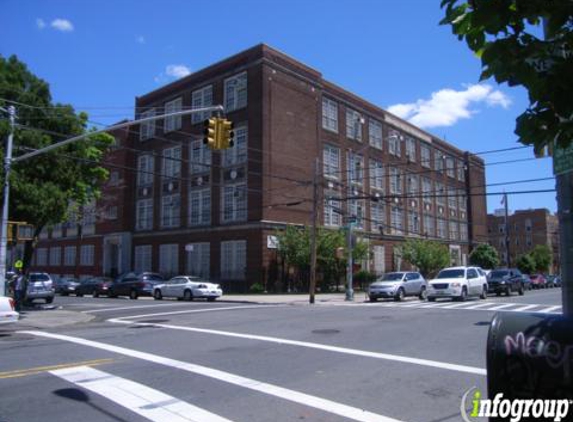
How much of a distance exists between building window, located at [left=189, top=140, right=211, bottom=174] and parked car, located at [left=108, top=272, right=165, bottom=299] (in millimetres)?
11956

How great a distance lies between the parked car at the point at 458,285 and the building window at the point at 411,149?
3185cm

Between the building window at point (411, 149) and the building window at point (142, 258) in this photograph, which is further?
the building window at point (411, 149)

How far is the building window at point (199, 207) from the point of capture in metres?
44.4

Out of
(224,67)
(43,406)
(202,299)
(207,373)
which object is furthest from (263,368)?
(224,67)

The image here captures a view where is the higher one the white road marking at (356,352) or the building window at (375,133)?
the building window at (375,133)

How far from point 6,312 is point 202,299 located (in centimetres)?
1809

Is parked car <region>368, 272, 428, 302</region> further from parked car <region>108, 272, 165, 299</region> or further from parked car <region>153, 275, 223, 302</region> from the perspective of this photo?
parked car <region>108, 272, 165, 299</region>

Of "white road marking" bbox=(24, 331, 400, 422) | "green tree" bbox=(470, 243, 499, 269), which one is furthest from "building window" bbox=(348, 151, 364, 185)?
"white road marking" bbox=(24, 331, 400, 422)

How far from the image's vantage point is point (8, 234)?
19266 mm

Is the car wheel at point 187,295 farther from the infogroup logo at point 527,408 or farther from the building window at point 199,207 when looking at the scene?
the infogroup logo at point 527,408

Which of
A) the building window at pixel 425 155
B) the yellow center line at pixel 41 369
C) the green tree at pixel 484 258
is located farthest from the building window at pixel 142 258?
the yellow center line at pixel 41 369

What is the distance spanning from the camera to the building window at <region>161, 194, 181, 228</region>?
47375mm

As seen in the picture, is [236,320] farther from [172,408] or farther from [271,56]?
[271,56]

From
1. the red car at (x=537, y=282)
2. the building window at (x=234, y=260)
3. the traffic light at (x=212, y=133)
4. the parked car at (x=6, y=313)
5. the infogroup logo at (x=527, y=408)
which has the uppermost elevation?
the traffic light at (x=212, y=133)
